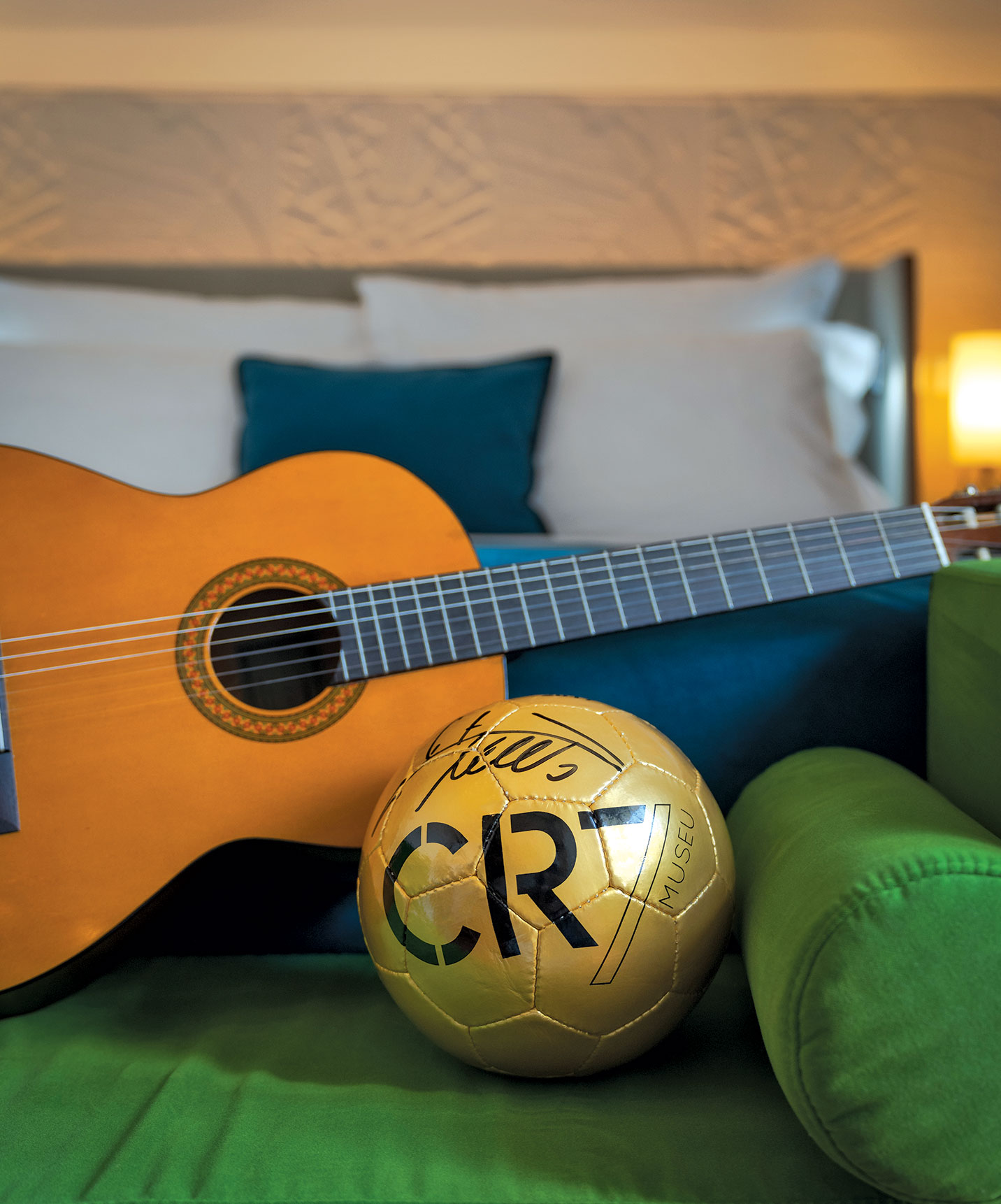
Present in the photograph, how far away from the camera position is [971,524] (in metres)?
0.92

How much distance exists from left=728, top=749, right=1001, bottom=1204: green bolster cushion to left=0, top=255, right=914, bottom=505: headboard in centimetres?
218

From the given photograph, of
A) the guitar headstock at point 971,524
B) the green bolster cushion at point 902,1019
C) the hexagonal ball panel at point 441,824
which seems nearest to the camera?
the green bolster cushion at point 902,1019

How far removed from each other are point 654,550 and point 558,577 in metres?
0.11

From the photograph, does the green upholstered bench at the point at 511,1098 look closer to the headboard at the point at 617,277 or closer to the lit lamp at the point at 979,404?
the headboard at the point at 617,277

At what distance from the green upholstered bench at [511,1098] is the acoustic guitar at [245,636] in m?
0.15

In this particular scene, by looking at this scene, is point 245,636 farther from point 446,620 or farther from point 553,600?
point 553,600

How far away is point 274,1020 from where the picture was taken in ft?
2.39

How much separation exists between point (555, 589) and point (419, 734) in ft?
0.66

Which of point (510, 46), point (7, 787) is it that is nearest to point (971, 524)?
point (7, 787)

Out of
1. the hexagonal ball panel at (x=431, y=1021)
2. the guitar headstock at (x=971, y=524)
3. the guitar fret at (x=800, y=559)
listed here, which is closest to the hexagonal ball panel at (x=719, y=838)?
the hexagonal ball panel at (x=431, y=1021)

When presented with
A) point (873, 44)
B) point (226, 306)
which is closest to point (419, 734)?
point (226, 306)

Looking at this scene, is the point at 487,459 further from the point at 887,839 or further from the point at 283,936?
the point at 887,839

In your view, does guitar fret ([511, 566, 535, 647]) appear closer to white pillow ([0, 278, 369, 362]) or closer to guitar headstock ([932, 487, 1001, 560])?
guitar headstock ([932, 487, 1001, 560])

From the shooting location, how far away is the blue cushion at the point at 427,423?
146cm
